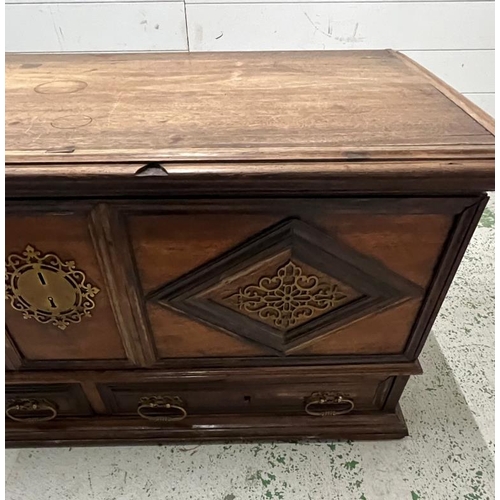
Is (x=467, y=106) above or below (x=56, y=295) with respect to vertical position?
above

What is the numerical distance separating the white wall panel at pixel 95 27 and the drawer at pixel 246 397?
1.10 m

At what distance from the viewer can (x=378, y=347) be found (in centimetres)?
92

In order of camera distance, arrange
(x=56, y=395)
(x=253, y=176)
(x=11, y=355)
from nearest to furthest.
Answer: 1. (x=253, y=176)
2. (x=11, y=355)
3. (x=56, y=395)

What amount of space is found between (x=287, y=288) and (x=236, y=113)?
1.02 ft

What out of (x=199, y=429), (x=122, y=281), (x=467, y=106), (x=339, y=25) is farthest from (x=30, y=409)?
(x=339, y=25)

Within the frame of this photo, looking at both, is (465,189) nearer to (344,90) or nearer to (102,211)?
(344,90)

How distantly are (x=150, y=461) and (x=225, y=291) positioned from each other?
1.69 feet

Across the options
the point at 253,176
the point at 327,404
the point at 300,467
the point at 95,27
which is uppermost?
the point at 95,27

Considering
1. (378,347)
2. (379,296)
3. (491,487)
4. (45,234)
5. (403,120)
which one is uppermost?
(403,120)

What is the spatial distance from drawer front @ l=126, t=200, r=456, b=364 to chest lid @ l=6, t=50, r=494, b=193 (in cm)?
8

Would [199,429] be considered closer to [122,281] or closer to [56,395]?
[56,395]

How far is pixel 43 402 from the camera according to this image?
102cm

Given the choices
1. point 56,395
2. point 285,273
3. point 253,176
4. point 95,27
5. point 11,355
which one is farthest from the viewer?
point 95,27

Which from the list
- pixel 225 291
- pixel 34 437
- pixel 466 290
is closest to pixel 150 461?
pixel 34 437
